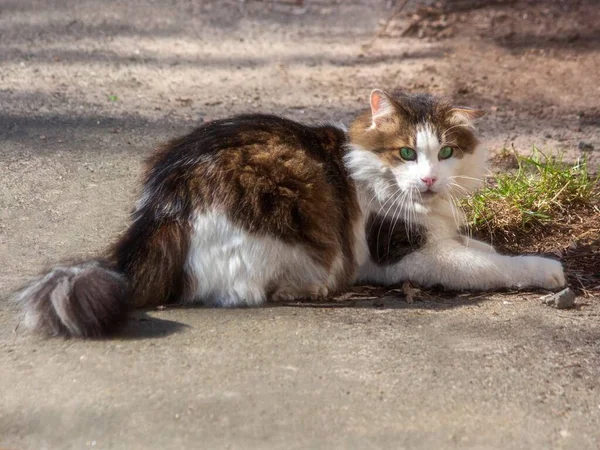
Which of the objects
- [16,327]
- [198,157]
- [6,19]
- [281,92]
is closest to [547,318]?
[198,157]

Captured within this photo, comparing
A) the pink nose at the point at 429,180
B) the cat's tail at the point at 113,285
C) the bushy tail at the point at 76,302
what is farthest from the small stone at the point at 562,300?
the bushy tail at the point at 76,302

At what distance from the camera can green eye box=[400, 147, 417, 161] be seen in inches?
159

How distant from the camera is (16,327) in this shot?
3605 mm

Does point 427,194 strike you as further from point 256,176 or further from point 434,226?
point 256,176

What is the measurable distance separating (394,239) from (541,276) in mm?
739

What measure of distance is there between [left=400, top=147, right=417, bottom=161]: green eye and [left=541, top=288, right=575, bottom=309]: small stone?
923 millimetres

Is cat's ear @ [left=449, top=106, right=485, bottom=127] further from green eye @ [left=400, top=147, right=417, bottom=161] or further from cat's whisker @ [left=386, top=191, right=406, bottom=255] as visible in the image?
cat's whisker @ [left=386, top=191, right=406, bottom=255]

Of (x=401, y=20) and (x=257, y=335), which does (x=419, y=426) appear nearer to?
(x=257, y=335)

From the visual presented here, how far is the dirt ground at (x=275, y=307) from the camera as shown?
9.63ft

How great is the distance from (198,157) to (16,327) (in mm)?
1087

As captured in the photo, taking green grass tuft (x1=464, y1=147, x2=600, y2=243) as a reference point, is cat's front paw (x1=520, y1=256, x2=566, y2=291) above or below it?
below

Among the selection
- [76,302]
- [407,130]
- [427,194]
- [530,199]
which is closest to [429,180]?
[427,194]

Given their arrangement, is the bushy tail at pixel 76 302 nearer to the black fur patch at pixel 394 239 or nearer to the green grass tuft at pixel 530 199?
the black fur patch at pixel 394 239

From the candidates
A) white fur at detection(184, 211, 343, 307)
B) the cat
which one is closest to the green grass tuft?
the cat
